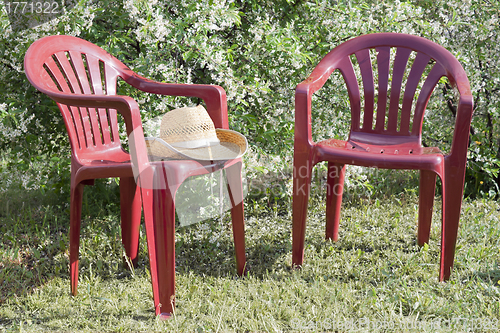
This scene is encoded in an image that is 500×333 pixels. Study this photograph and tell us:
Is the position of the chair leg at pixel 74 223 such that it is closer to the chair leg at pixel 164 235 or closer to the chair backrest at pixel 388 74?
the chair leg at pixel 164 235

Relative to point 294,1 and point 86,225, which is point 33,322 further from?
point 294,1

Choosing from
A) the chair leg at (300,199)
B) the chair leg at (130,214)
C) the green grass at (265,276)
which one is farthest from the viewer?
the chair leg at (130,214)

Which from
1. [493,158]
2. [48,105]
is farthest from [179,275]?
[493,158]

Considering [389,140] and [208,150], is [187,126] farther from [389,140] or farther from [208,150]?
[389,140]

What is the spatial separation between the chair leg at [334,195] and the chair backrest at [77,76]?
1.19 m

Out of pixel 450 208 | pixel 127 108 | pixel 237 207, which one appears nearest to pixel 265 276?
pixel 237 207

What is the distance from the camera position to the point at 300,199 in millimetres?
2066

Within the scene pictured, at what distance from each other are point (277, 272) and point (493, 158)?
186 cm

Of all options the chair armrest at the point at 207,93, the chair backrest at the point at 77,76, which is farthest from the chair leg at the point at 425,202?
the chair backrest at the point at 77,76

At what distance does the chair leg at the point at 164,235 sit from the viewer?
1676 millimetres

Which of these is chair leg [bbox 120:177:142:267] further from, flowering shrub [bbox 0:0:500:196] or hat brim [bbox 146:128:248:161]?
flowering shrub [bbox 0:0:500:196]

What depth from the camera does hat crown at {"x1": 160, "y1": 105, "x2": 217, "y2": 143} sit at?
1902mm

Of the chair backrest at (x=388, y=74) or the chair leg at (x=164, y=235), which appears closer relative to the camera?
the chair leg at (x=164, y=235)

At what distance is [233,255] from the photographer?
243 centimetres
